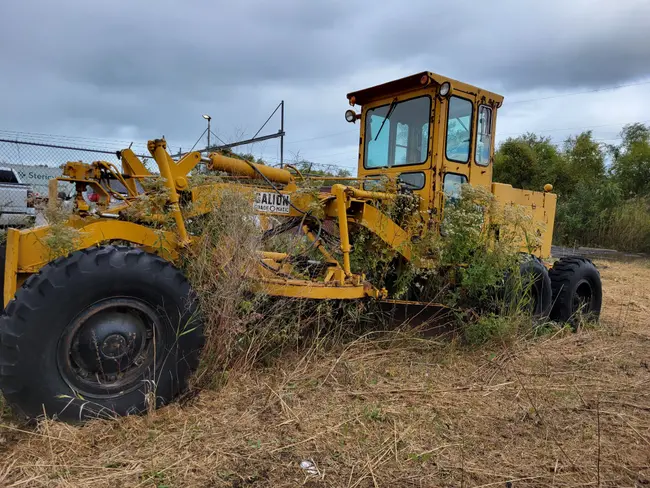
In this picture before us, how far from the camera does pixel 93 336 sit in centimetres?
288

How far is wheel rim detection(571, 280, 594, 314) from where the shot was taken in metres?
6.07

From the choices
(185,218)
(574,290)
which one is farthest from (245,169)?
(574,290)

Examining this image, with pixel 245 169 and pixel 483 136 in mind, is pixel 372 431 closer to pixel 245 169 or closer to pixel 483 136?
pixel 245 169

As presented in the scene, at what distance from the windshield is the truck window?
844cm

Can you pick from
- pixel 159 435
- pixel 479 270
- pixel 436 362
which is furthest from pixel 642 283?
pixel 159 435

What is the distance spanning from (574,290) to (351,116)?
3.38 metres

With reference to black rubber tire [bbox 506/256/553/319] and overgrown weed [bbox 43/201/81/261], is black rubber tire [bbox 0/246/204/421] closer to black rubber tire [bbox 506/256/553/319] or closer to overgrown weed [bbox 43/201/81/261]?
overgrown weed [bbox 43/201/81/261]

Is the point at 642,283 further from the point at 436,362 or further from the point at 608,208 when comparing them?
the point at 608,208

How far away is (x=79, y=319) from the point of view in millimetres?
2846

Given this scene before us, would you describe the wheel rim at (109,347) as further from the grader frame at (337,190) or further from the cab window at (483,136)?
the cab window at (483,136)

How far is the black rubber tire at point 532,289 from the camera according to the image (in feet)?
16.2

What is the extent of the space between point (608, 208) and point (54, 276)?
2004 cm

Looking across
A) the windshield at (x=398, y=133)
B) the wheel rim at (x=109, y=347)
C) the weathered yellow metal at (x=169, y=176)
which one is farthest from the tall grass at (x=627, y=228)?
the wheel rim at (x=109, y=347)

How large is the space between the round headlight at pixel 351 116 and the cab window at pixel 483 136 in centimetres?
143
